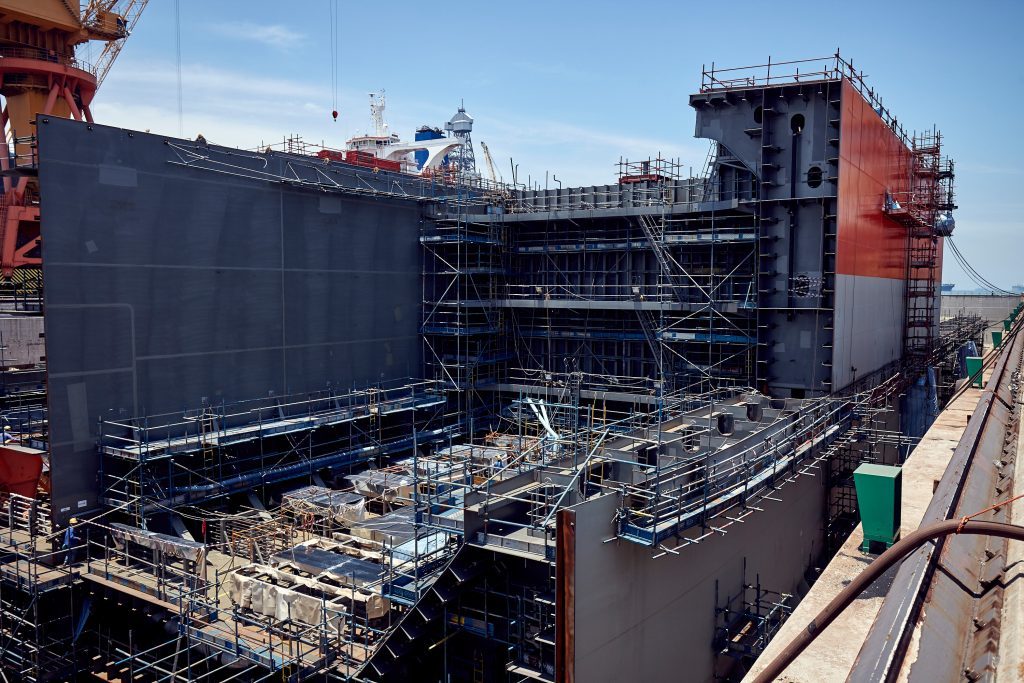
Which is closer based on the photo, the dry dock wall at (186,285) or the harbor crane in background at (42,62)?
the dry dock wall at (186,285)

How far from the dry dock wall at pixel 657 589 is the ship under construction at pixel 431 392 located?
0.23 feet

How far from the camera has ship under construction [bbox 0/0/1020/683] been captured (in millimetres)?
12961

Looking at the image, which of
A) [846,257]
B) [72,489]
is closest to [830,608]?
[72,489]

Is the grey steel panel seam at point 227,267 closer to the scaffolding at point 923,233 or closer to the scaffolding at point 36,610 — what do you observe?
the scaffolding at point 36,610

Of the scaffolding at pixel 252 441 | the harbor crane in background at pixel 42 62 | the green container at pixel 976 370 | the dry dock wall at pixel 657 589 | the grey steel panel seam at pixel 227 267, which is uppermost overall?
the harbor crane in background at pixel 42 62

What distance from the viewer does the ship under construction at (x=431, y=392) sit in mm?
12961

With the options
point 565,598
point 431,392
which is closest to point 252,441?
point 431,392

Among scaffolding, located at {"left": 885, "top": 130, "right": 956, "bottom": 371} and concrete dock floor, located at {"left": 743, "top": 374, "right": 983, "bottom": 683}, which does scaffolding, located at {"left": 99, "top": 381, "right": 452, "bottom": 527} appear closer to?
concrete dock floor, located at {"left": 743, "top": 374, "right": 983, "bottom": 683}

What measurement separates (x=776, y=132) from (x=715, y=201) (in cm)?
244

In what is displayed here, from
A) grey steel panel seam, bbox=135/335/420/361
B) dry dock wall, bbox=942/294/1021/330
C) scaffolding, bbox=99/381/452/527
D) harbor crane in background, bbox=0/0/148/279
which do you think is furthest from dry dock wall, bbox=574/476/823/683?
dry dock wall, bbox=942/294/1021/330

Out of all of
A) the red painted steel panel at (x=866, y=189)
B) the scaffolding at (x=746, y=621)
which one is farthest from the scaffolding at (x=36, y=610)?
the red painted steel panel at (x=866, y=189)

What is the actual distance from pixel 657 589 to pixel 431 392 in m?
14.1

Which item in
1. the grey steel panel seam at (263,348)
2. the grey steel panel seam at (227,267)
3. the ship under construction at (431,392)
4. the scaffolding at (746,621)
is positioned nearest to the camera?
the ship under construction at (431,392)

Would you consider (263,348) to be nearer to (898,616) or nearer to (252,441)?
(252,441)
